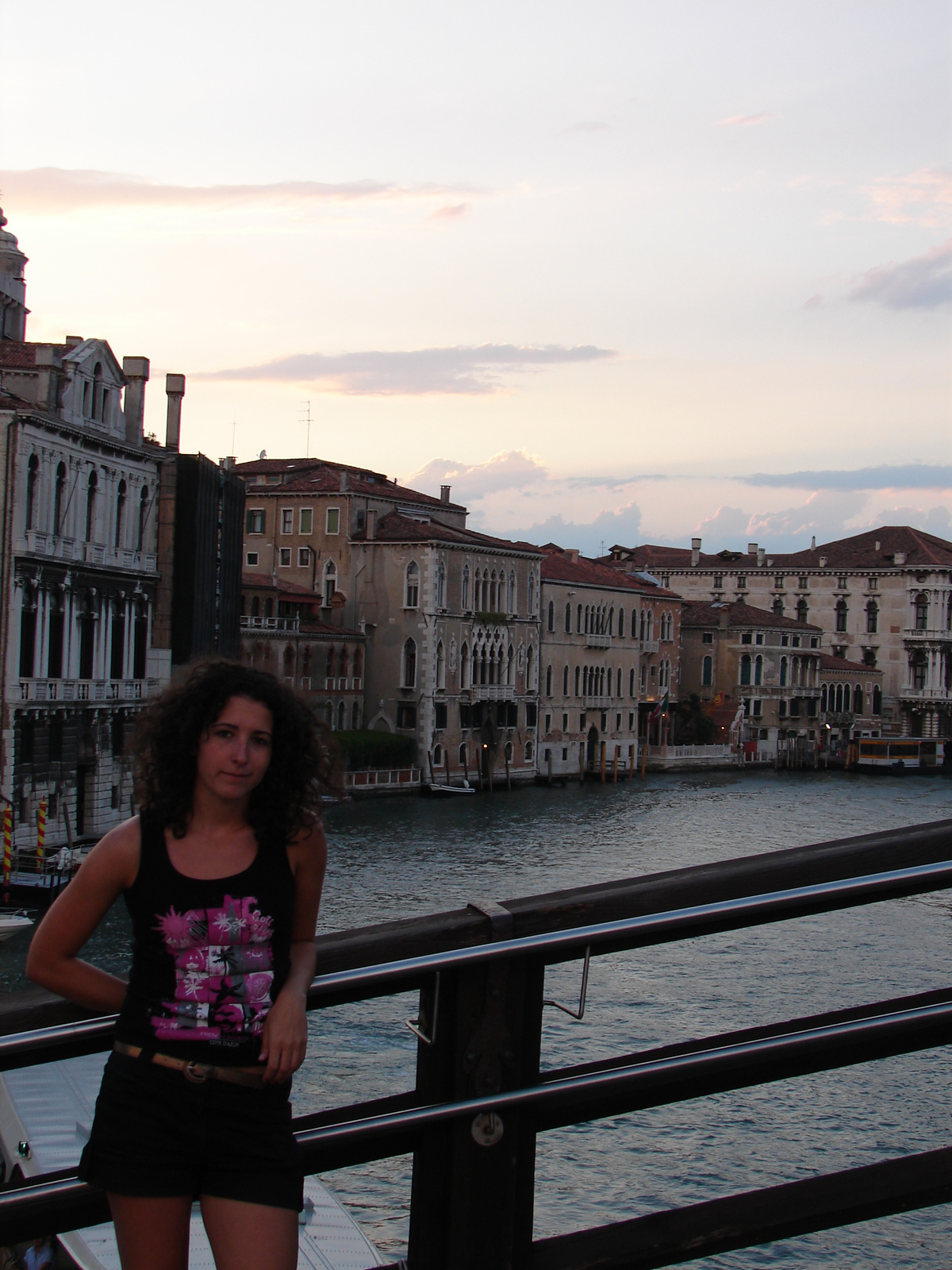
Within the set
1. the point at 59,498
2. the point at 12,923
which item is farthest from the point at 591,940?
the point at 59,498

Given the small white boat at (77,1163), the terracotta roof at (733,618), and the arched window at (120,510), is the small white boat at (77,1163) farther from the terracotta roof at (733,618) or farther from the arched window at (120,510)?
the terracotta roof at (733,618)

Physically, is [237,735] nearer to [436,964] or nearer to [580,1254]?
[436,964]

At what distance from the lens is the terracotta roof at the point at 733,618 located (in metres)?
52.4

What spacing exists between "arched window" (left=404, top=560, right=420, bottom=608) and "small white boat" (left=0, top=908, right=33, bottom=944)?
21754mm

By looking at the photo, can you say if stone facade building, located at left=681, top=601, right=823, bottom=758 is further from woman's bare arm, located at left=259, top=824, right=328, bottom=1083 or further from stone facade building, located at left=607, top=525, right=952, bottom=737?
woman's bare arm, located at left=259, top=824, right=328, bottom=1083

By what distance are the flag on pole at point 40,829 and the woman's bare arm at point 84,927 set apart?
16979 millimetres

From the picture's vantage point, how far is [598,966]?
1644cm

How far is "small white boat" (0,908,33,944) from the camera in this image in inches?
611

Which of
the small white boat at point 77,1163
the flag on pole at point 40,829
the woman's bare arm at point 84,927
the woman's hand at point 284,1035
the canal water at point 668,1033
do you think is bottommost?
the canal water at point 668,1033

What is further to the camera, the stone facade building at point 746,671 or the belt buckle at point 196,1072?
the stone facade building at point 746,671

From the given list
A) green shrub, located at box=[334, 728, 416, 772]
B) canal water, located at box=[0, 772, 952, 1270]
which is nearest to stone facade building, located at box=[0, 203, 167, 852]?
canal water, located at box=[0, 772, 952, 1270]

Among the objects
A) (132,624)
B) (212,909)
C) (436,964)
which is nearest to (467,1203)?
(436,964)

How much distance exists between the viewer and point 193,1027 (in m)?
1.64

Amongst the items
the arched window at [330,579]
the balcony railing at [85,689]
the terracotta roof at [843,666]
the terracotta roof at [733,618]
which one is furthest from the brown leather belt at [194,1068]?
the terracotta roof at [843,666]
